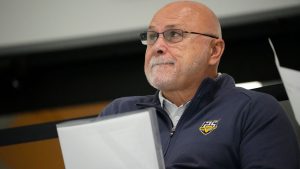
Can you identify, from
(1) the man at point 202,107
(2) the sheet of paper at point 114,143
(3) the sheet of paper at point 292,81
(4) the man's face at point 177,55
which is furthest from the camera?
(4) the man's face at point 177,55

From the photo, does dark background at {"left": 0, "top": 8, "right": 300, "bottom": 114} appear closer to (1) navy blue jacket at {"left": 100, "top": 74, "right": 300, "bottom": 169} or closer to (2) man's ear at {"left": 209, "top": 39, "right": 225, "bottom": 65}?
(2) man's ear at {"left": 209, "top": 39, "right": 225, "bottom": 65}

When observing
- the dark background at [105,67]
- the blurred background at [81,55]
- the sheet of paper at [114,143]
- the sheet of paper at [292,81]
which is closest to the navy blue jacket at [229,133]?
the sheet of paper at [292,81]

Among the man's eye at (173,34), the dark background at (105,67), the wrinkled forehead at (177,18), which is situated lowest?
the dark background at (105,67)

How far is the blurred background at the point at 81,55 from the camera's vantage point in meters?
2.37

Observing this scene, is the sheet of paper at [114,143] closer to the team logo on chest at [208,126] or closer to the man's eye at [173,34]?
the team logo on chest at [208,126]

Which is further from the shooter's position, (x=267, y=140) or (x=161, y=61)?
(x=161, y=61)

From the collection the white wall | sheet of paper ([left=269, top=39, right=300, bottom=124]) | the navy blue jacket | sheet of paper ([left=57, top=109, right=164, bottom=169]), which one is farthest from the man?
the white wall

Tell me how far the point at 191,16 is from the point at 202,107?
335mm

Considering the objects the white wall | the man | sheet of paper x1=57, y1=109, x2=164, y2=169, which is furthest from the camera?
the white wall

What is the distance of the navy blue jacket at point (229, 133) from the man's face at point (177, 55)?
0.08m

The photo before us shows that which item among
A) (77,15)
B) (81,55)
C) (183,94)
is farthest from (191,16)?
(81,55)

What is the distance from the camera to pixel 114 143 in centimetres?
119

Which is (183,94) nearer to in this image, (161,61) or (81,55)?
(161,61)

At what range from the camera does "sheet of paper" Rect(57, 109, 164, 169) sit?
3.83 ft
